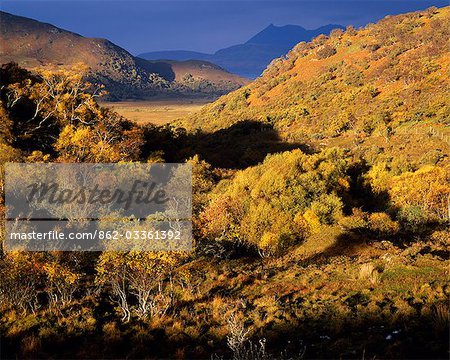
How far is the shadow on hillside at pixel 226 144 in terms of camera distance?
54.2 metres

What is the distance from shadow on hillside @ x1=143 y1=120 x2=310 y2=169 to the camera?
178 ft

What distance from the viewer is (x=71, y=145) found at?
35.6m

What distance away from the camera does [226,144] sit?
7675 cm

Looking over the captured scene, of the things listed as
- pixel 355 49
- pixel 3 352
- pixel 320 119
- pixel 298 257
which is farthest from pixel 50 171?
pixel 355 49

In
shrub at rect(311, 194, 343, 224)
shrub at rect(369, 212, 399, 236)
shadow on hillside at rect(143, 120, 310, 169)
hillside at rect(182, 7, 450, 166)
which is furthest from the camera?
hillside at rect(182, 7, 450, 166)

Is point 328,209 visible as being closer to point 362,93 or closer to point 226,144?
point 226,144

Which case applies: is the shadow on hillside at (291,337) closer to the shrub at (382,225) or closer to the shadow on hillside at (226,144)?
the shrub at (382,225)

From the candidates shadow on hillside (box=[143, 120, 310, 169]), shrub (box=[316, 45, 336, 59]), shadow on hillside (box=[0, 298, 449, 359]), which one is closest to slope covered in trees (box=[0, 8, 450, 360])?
shadow on hillside (box=[0, 298, 449, 359])

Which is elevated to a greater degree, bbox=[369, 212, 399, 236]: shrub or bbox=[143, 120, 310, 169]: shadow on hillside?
bbox=[143, 120, 310, 169]: shadow on hillside

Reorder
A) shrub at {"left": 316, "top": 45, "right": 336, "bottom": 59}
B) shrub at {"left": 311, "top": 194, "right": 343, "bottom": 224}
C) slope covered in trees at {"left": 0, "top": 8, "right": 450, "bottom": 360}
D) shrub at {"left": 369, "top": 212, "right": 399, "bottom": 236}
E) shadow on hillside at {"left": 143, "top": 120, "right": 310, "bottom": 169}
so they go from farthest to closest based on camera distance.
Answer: shrub at {"left": 316, "top": 45, "right": 336, "bottom": 59}, shadow on hillside at {"left": 143, "top": 120, "right": 310, "bottom": 169}, shrub at {"left": 311, "top": 194, "right": 343, "bottom": 224}, shrub at {"left": 369, "top": 212, "right": 399, "bottom": 236}, slope covered in trees at {"left": 0, "top": 8, "right": 450, "bottom": 360}

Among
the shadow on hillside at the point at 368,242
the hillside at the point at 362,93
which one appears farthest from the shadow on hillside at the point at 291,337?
the hillside at the point at 362,93

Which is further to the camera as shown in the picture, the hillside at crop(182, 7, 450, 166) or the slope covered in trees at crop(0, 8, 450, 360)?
the hillside at crop(182, 7, 450, 166)

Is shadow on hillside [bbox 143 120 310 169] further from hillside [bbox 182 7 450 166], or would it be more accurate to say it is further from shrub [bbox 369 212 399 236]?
shrub [bbox 369 212 399 236]

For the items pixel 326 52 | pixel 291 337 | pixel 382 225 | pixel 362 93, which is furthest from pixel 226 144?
pixel 291 337
